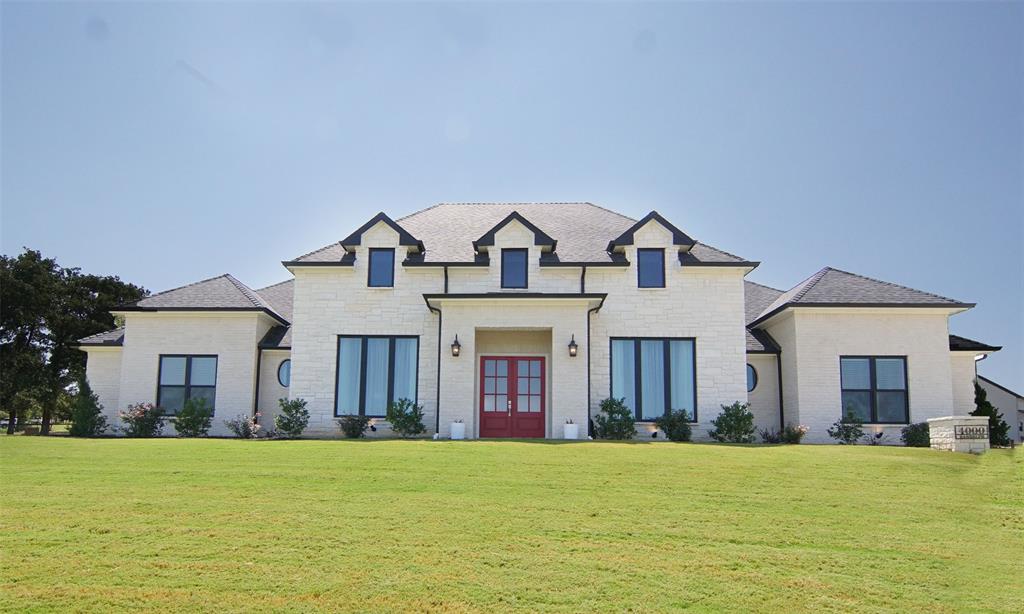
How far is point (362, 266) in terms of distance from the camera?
23844 mm

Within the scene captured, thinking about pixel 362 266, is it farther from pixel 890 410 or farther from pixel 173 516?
pixel 890 410

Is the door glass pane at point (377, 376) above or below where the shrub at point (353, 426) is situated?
above

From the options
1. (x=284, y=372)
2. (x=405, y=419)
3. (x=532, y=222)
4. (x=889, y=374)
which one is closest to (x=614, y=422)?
(x=405, y=419)

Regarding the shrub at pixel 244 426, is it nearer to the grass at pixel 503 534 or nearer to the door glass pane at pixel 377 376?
the door glass pane at pixel 377 376

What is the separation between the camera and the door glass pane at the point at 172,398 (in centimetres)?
2434

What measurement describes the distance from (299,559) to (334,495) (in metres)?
2.88

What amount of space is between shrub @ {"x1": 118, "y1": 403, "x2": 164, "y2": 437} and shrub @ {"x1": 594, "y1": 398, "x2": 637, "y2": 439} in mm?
13866

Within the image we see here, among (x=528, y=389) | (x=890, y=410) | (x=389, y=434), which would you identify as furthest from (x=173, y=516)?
(x=890, y=410)

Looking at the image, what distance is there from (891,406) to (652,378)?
7419mm

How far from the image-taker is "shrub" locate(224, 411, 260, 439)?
→ 75.7 ft

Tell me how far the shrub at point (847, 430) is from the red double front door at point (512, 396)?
349 inches

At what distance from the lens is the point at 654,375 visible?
23.0m

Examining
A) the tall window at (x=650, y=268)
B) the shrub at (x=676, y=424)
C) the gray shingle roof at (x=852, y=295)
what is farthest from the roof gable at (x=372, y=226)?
the gray shingle roof at (x=852, y=295)

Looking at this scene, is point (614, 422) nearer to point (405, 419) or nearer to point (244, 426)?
point (405, 419)
